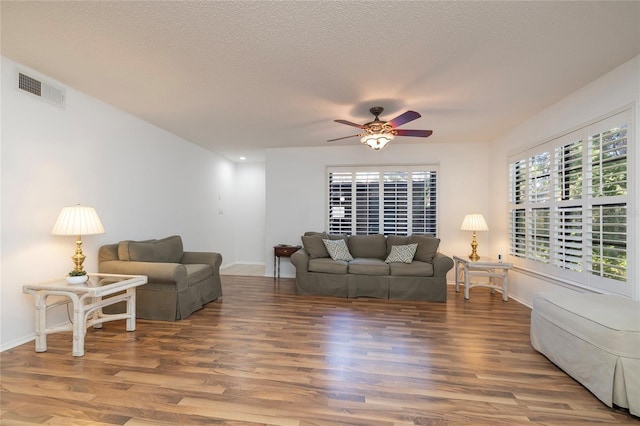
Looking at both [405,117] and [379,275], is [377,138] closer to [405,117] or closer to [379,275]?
[405,117]

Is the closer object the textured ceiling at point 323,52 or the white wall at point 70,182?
the textured ceiling at point 323,52

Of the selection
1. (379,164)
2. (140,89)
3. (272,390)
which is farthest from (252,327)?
(379,164)

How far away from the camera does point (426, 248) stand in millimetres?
4738

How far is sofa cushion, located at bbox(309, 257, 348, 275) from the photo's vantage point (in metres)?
4.57

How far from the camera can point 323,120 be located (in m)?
4.21

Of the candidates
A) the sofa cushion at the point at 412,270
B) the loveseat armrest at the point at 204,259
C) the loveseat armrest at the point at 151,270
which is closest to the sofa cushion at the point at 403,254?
the sofa cushion at the point at 412,270

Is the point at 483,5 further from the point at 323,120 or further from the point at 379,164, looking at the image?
the point at 379,164

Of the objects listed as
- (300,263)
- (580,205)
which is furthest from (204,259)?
(580,205)

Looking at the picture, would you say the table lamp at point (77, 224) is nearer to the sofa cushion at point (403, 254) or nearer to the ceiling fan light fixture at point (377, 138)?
the ceiling fan light fixture at point (377, 138)

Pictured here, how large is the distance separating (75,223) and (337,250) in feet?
11.3

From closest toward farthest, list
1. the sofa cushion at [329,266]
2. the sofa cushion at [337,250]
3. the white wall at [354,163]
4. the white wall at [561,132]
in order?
the white wall at [561,132] < the sofa cushion at [329,266] < the sofa cushion at [337,250] < the white wall at [354,163]

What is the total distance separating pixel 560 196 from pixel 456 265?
1960 millimetres

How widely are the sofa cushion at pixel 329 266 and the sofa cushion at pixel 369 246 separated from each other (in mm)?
613

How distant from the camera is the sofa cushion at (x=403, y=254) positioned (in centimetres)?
469
